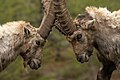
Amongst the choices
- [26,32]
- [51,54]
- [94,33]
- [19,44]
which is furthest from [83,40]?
[51,54]

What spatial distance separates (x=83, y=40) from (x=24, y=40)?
1407 mm

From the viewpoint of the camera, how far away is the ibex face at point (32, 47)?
1224 centimetres

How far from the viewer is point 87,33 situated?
39.1ft

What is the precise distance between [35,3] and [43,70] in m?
4.25

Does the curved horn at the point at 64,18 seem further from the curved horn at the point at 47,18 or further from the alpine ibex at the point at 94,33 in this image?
the curved horn at the point at 47,18

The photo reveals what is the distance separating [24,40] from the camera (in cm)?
1227

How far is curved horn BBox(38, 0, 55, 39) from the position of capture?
37.9ft

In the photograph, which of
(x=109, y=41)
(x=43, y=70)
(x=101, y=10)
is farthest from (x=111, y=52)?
(x=43, y=70)

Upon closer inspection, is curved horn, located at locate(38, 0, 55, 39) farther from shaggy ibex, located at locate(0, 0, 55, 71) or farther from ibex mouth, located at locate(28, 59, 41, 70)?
ibex mouth, located at locate(28, 59, 41, 70)

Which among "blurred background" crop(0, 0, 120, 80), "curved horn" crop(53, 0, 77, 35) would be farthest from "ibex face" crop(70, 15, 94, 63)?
"blurred background" crop(0, 0, 120, 80)

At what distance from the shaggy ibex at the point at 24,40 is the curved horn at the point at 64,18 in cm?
21

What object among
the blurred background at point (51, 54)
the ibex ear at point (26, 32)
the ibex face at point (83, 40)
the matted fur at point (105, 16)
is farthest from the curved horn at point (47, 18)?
the blurred background at point (51, 54)

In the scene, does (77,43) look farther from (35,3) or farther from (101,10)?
(35,3)

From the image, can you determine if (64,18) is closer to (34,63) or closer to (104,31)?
(104,31)
